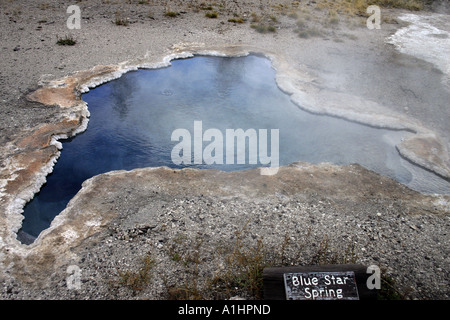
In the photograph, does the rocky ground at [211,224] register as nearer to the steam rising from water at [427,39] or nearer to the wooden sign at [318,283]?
the wooden sign at [318,283]

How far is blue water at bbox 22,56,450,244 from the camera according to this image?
18.1ft

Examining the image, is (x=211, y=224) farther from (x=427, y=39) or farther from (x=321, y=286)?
(x=427, y=39)

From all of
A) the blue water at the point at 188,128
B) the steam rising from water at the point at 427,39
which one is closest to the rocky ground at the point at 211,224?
the blue water at the point at 188,128

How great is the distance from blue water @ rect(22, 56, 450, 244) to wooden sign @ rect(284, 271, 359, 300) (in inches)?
114

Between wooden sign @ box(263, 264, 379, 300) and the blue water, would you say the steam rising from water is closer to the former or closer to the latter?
the blue water

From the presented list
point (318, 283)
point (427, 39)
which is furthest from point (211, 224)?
point (427, 39)

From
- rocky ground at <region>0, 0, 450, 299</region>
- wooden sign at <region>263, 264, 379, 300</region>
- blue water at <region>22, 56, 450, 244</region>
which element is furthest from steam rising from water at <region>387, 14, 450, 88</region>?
wooden sign at <region>263, 264, 379, 300</region>

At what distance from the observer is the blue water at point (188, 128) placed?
5531 millimetres

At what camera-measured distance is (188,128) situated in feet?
21.7

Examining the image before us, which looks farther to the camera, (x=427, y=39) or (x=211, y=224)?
(x=427, y=39)

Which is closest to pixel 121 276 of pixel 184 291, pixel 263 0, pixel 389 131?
pixel 184 291

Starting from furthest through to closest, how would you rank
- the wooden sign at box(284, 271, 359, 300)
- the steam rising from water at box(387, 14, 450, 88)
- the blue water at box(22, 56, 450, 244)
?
the steam rising from water at box(387, 14, 450, 88) < the blue water at box(22, 56, 450, 244) < the wooden sign at box(284, 271, 359, 300)

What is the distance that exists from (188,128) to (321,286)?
432 cm
